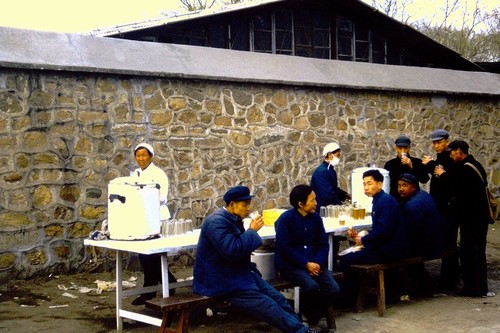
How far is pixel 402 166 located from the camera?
29.6ft

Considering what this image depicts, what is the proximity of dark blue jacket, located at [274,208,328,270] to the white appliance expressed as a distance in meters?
1.14

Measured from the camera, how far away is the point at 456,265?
838 centimetres

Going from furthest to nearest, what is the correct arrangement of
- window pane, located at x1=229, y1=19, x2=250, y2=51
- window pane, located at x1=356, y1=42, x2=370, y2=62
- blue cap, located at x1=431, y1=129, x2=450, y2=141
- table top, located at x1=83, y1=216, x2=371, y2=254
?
1. window pane, located at x1=356, y1=42, x2=370, y2=62
2. window pane, located at x1=229, y1=19, x2=250, y2=51
3. blue cap, located at x1=431, y1=129, x2=450, y2=141
4. table top, located at x1=83, y1=216, x2=371, y2=254

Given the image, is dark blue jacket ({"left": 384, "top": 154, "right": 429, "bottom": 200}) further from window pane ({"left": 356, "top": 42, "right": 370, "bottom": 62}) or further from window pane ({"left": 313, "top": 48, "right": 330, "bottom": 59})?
window pane ({"left": 356, "top": 42, "right": 370, "bottom": 62})

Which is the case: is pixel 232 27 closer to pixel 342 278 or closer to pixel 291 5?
pixel 291 5

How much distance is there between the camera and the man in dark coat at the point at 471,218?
775cm

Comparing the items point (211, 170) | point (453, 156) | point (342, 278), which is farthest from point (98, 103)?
point (453, 156)

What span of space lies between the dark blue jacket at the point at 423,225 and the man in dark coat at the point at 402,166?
113 centimetres

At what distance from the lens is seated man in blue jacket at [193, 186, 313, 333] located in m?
5.54

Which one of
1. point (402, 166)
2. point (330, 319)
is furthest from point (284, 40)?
point (330, 319)

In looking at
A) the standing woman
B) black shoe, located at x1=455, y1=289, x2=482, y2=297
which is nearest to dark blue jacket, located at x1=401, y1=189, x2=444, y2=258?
black shoe, located at x1=455, y1=289, x2=482, y2=297

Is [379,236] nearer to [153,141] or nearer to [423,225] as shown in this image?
[423,225]

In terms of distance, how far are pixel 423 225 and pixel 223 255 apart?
3.11m

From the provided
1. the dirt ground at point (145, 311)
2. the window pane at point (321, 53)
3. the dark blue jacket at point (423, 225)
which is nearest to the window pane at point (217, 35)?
the window pane at point (321, 53)
